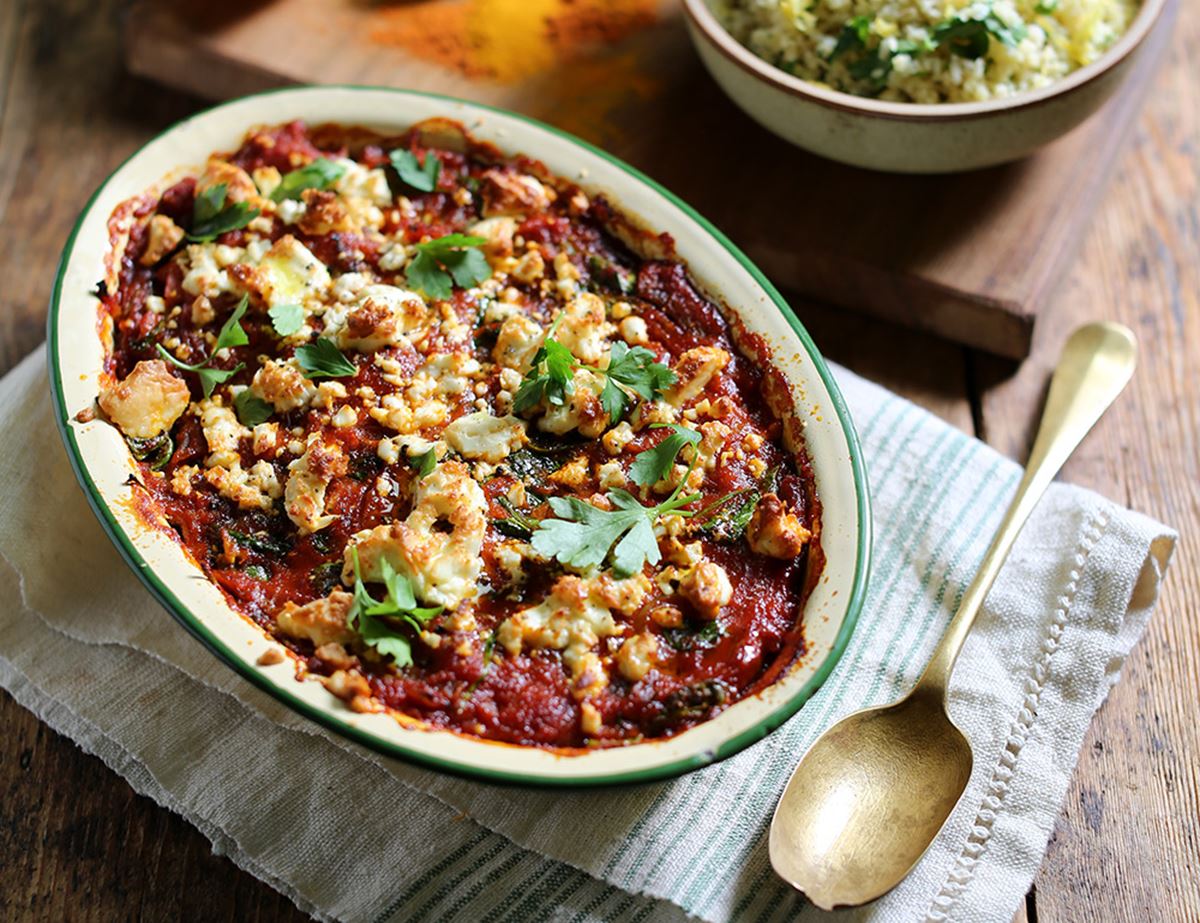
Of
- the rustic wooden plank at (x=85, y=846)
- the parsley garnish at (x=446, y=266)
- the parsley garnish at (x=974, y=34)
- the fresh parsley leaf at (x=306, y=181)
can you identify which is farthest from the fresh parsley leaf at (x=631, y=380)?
the parsley garnish at (x=974, y=34)

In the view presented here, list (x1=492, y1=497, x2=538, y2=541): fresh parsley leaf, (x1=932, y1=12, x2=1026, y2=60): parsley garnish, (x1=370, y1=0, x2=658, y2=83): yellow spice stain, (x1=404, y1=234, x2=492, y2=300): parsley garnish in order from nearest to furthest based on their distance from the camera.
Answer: (x1=492, y1=497, x2=538, y2=541): fresh parsley leaf
(x1=404, y1=234, x2=492, y2=300): parsley garnish
(x1=932, y1=12, x2=1026, y2=60): parsley garnish
(x1=370, y1=0, x2=658, y2=83): yellow spice stain

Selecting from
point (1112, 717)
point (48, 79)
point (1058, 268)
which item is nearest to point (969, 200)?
point (1058, 268)

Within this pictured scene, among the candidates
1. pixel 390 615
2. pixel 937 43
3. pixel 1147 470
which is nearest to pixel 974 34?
pixel 937 43

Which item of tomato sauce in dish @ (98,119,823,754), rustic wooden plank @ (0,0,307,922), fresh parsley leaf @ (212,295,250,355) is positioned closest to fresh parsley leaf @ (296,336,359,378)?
tomato sauce in dish @ (98,119,823,754)

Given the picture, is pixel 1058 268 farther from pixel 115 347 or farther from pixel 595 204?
pixel 115 347

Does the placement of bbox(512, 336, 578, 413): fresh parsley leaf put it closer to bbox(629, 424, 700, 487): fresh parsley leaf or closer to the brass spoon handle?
bbox(629, 424, 700, 487): fresh parsley leaf

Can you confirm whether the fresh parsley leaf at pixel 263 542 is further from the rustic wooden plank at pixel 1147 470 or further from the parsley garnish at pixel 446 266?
the rustic wooden plank at pixel 1147 470

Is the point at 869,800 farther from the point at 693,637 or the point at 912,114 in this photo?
the point at 912,114
